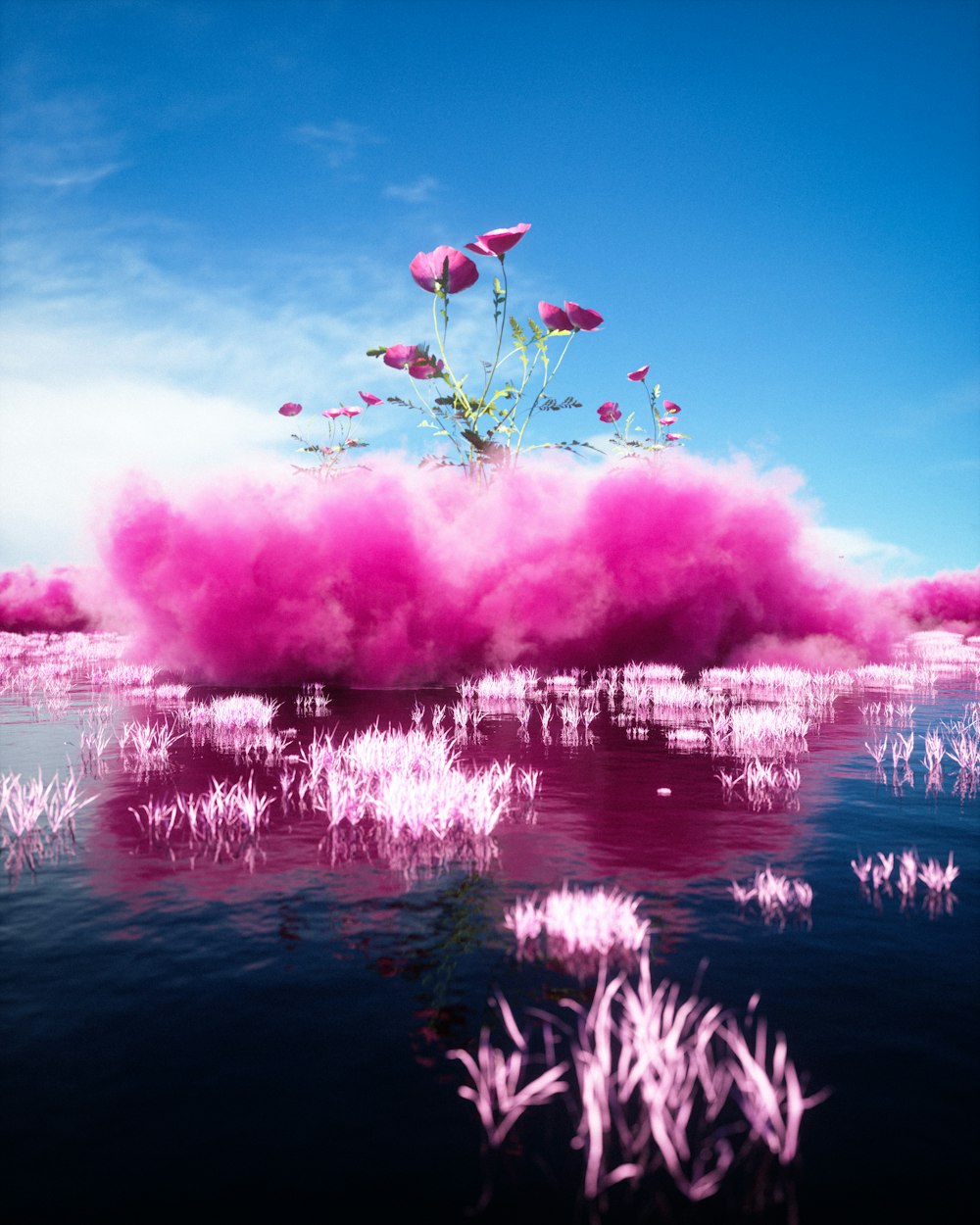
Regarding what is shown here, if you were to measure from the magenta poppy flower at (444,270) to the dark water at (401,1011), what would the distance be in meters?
9.54

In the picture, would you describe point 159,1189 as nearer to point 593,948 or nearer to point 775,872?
point 593,948

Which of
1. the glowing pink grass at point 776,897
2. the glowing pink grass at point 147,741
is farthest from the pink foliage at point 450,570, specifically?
the glowing pink grass at point 776,897

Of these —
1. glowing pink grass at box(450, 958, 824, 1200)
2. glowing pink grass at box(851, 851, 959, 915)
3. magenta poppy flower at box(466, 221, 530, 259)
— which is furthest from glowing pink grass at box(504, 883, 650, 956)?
magenta poppy flower at box(466, 221, 530, 259)

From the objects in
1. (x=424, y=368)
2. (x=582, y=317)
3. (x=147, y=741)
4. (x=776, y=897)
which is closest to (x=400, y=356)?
(x=424, y=368)

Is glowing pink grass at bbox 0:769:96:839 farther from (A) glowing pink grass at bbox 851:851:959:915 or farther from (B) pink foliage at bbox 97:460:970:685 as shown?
(B) pink foliage at bbox 97:460:970:685

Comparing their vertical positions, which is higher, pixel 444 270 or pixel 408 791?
pixel 444 270

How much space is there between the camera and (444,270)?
12180 mm

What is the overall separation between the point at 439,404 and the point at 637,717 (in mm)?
6384

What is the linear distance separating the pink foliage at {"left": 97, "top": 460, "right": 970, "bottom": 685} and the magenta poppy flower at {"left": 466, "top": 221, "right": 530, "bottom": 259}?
12.5ft

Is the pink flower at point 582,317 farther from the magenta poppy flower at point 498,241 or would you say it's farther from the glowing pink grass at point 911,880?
the glowing pink grass at point 911,880

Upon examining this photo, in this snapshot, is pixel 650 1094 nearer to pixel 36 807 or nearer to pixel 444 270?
pixel 36 807

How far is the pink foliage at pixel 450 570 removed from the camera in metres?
12.9

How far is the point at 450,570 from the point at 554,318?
14.2 feet

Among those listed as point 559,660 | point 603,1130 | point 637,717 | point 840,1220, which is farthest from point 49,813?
point 559,660
